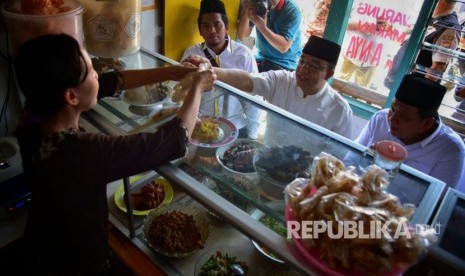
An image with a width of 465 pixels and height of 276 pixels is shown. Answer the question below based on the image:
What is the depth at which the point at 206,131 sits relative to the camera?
1.57 meters

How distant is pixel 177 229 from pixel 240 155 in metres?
0.65

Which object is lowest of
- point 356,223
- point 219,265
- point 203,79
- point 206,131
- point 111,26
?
point 219,265

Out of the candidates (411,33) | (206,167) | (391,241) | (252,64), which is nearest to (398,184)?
(391,241)

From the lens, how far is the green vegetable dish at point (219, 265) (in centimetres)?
169

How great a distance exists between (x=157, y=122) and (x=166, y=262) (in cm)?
77

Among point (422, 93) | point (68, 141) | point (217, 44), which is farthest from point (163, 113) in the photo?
point (217, 44)

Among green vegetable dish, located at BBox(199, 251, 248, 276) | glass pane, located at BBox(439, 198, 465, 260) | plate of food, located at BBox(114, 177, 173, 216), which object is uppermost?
glass pane, located at BBox(439, 198, 465, 260)

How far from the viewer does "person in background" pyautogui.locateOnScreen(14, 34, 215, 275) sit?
107cm

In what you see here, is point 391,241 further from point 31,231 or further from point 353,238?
point 31,231

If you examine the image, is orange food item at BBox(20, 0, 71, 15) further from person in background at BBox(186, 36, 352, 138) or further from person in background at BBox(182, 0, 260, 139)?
person in background at BBox(182, 0, 260, 139)

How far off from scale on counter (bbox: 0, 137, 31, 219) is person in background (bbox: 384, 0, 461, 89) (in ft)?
11.0

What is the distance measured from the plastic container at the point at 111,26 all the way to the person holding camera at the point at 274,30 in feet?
5.57

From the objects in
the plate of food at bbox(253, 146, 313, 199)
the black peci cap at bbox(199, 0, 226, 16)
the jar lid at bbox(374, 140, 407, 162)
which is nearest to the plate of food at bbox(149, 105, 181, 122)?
the plate of food at bbox(253, 146, 313, 199)

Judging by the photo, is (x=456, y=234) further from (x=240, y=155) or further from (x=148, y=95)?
(x=148, y=95)
